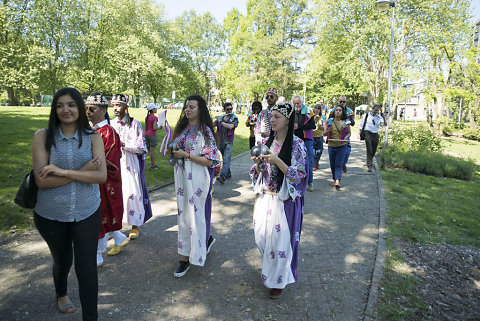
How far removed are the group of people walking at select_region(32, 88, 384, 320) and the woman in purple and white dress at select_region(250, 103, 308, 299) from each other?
11 mm

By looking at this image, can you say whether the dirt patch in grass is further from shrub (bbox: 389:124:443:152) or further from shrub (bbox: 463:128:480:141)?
shrub (bbox: 463:128:480:141)

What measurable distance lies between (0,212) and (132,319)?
3955 mm

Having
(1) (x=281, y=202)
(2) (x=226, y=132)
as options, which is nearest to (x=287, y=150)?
(1) (x=281, y=202)

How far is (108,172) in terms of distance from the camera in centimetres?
377

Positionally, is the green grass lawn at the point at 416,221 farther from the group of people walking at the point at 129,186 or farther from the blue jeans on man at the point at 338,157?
the blue jeans on man at the point at 338,157

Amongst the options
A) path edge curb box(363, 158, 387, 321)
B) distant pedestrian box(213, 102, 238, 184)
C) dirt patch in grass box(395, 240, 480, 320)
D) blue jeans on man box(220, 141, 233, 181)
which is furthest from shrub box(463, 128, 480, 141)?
dirt patch in grass box(395, 240, 480, 320)

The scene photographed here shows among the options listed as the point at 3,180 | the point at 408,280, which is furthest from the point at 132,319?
the point at 3,180

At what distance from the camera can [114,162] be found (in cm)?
377

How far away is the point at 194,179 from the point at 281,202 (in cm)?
113

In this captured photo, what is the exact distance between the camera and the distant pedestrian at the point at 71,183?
7.88ft

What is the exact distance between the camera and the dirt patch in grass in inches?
123

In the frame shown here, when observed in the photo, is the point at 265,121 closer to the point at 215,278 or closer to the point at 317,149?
the point at 215,278

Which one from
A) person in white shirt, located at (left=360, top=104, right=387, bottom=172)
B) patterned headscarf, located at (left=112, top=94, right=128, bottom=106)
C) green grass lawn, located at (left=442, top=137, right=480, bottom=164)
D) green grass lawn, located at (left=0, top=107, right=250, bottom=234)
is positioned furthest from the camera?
green grass lawn, located at (left=442, top=137, right=480, bottom=164)

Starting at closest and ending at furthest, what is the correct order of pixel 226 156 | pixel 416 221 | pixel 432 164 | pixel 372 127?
1. pixel 416 221
2. pixel 226 156
3. pixel 372 127
4. pixel 432 164
